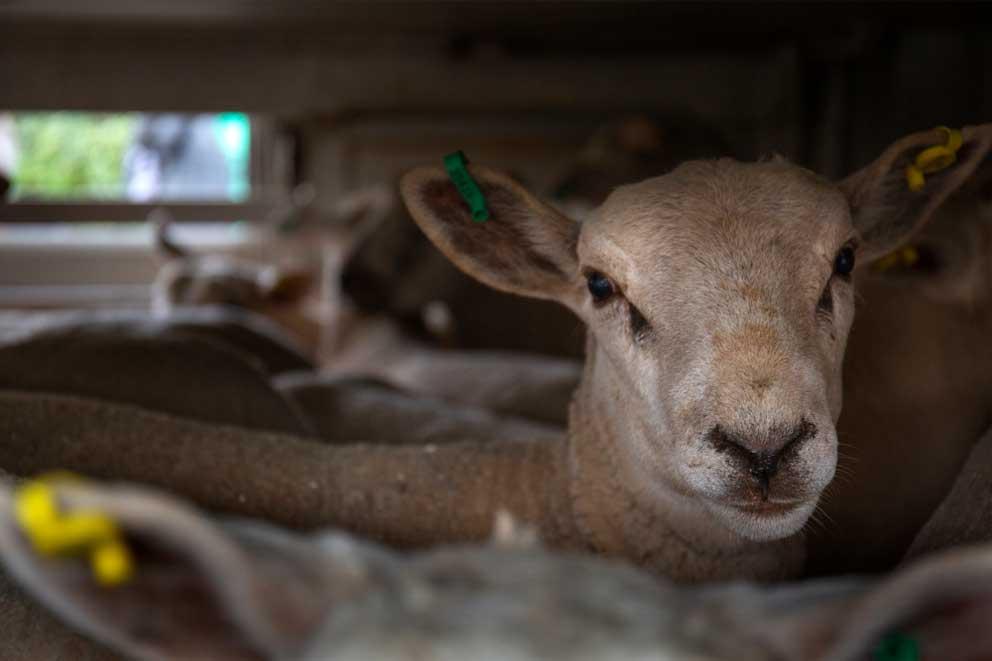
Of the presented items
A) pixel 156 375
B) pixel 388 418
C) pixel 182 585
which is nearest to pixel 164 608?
pixel 182 585

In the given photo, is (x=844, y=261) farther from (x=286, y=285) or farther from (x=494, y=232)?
(x=286, y=285)

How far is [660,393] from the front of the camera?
84.2 inches

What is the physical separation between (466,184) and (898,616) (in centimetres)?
150

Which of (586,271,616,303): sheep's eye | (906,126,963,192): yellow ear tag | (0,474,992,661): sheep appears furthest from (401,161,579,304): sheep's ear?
(0,474,992,661): sheep

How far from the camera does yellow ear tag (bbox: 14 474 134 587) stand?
111 cm

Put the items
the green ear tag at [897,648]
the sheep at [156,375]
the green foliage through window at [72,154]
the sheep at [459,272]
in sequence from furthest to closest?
the green foliage through window at [72,154] < the sheep at [459,272] < the sheep at [156,375] < the green ear tag at [897,648]

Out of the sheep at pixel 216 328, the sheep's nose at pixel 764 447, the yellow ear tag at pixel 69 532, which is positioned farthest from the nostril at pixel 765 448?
the sheep at pixel 216 328

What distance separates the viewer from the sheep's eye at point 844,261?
2281 mm

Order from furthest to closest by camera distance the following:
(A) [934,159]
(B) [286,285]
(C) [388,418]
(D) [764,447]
Answer: 1. (B) [286,285]
2. (C) [388,418]
3. (A) [934,159]
4. (D) [764,447]

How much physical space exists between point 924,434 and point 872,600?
197cm

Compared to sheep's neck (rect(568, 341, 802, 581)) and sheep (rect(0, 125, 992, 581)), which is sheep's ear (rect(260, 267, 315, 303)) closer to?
sheep (rect(0, 125, 992, 581))

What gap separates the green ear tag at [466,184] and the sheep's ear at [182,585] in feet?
4.25

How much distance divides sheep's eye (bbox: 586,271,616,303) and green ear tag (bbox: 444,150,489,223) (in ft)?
0.88

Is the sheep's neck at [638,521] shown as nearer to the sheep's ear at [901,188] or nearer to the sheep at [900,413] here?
the sheep at [900,413]
